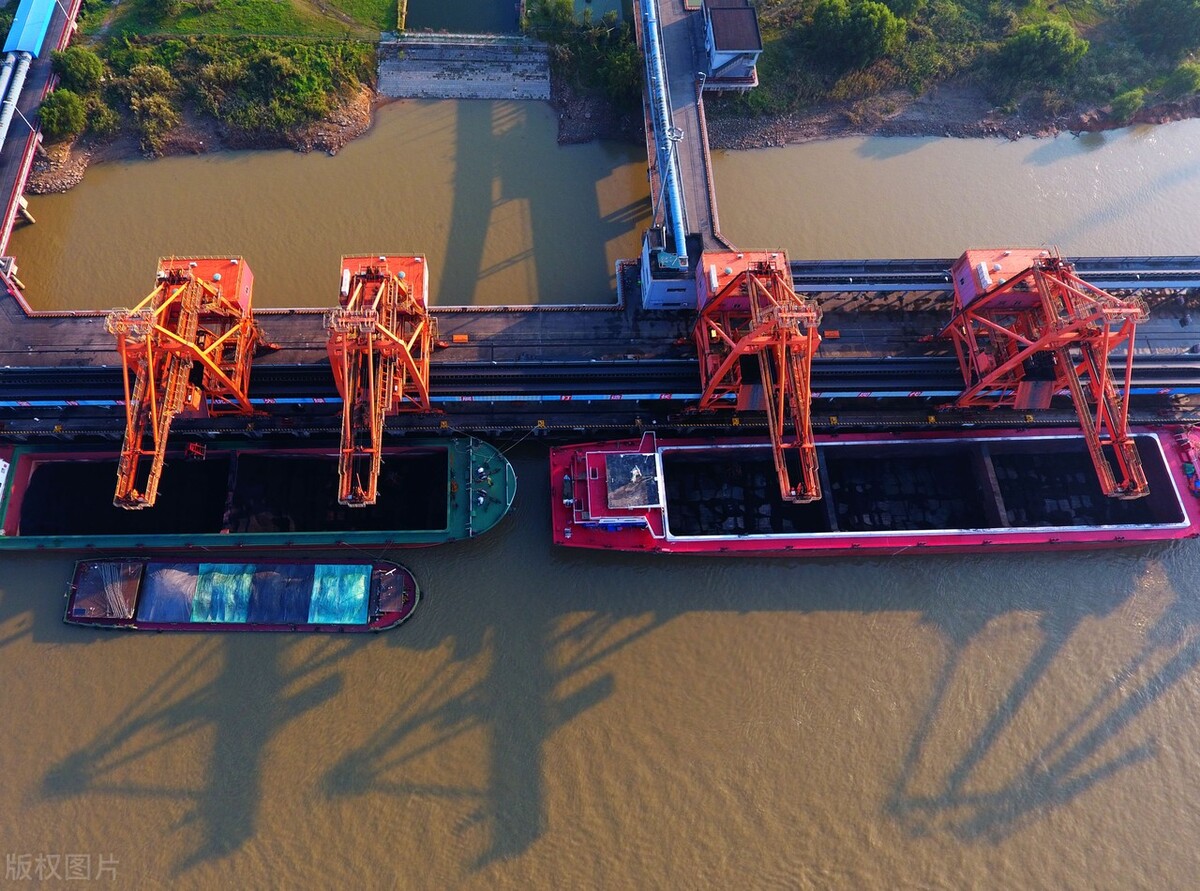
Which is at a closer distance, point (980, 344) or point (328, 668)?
point (328, 668)

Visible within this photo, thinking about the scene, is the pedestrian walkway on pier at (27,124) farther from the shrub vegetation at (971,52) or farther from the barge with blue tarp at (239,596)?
the shrub vegetation at (971,52)

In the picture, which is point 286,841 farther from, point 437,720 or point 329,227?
point 329,227

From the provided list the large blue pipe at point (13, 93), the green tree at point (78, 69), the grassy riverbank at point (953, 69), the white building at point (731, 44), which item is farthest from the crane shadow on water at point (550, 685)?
the green tree at point (78, 69)

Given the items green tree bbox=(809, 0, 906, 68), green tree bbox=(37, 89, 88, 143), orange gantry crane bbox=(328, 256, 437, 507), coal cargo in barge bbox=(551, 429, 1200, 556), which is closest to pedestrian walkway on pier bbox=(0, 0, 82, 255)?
green tree bbox=(37, 89, 88, 143)

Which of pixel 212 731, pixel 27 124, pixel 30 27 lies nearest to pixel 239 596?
pixel 212 731

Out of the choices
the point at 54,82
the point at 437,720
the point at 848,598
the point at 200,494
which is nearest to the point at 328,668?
the point at 437,720
